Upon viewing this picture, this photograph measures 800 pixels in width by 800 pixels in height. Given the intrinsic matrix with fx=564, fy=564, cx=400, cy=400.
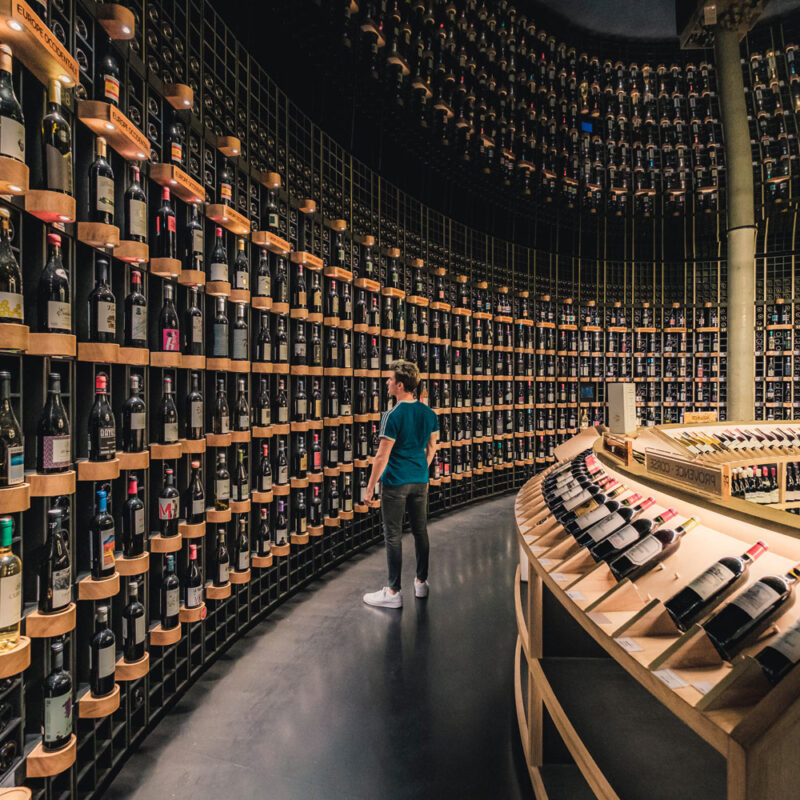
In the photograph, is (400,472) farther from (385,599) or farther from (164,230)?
(164,230)

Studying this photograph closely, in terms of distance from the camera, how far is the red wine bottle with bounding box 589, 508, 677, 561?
62.2 inches

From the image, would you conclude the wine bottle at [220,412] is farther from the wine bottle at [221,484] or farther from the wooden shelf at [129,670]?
the wooden shelf at [129,670]

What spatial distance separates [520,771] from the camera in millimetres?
2162

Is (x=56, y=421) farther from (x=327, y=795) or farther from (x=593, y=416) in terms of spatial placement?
(x=593, y=416)

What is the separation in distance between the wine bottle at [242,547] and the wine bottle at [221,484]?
213mm

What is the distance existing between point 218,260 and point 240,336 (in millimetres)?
450

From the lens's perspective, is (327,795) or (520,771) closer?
(327,795)

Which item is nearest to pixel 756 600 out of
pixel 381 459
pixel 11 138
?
pixel 11 138

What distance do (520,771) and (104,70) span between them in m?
3.17

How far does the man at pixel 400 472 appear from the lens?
12.0 feet

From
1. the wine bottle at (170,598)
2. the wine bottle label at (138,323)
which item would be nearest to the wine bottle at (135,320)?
the wine bottle label at (138,323)

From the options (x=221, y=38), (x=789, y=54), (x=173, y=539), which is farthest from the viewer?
(x=789, y=54)

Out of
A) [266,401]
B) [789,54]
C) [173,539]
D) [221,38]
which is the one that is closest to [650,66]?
[789,54]

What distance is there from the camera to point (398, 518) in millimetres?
3711
